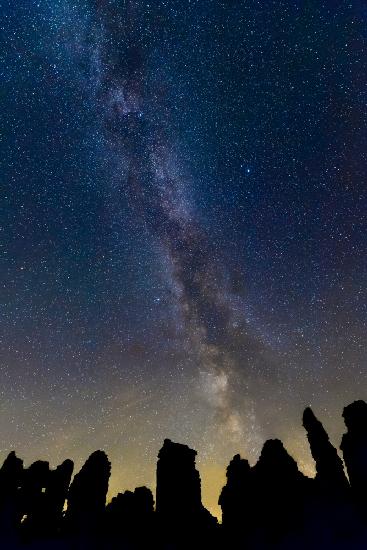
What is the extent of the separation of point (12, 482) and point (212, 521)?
40.6 ft

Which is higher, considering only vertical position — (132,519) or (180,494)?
(180,494)

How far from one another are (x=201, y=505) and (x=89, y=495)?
6598 mm

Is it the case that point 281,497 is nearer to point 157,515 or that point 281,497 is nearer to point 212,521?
point 212,521

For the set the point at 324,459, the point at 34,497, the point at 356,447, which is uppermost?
the point at 356,447

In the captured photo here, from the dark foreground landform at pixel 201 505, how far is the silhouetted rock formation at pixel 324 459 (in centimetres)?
5

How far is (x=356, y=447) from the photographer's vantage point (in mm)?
19797

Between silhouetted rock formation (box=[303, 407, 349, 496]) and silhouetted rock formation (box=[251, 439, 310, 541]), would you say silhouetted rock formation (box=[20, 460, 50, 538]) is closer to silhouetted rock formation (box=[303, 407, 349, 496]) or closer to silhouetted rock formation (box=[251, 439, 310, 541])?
silhouetted rock formation (box=[251, 439, 310, 541])

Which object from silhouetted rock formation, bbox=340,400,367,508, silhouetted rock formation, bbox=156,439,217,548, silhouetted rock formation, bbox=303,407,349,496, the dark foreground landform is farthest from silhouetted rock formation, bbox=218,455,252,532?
silhouetted rock formation, bbox=340,400,367,508

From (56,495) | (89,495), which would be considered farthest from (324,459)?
(56,495)

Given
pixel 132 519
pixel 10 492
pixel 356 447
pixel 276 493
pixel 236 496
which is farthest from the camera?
pixel 10 492

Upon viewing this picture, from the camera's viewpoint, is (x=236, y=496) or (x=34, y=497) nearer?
(x=236, y=496)

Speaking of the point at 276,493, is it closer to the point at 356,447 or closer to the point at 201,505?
the point at 201,505

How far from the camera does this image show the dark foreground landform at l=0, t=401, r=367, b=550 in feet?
59.3

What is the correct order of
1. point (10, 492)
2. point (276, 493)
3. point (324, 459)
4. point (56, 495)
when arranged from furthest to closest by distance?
point (56, 495) < point (10, 492) < point (324, 459) < point (276, 493)
